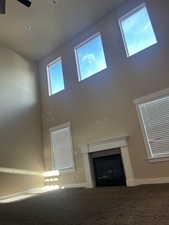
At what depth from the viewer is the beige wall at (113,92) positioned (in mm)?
4613

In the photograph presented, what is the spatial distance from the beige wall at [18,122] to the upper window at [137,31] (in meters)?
4.15

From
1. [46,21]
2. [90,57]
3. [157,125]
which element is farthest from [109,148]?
[46,21]

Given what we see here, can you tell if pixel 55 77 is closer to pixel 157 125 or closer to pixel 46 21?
pixel 46 21

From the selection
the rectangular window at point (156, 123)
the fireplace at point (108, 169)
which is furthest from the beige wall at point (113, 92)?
the fireplace at point (108, 169)

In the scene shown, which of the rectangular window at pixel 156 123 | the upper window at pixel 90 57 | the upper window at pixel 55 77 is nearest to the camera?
the rectangular window at pixel 156 123

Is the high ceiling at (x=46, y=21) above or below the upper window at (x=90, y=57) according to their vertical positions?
above

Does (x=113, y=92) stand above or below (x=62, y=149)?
above

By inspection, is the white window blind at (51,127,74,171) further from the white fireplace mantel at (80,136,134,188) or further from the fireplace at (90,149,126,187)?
the fireplace at (90,149,126,187)

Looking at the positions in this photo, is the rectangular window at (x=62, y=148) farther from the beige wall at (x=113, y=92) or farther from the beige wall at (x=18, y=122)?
the beige wall at (x=18, y=122)

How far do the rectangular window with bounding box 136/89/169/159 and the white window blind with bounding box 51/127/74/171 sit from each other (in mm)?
2645

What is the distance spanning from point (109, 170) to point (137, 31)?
14.0 feet

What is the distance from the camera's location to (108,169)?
5133 millimetres

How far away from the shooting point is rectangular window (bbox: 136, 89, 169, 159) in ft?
14.3

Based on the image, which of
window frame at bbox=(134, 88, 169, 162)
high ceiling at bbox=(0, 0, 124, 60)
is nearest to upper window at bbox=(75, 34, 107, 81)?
high ceiling at bbox=(0, 0, 124, 60)
